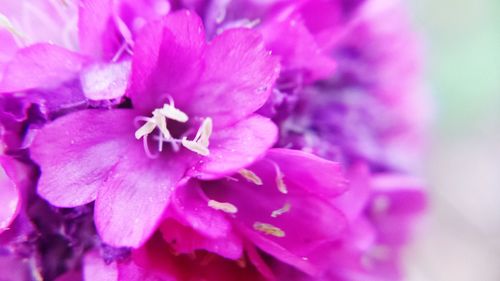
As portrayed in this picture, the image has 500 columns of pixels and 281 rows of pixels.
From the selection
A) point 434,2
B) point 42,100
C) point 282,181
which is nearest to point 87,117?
point 42,100

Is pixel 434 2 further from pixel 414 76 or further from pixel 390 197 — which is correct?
pixel 390 197

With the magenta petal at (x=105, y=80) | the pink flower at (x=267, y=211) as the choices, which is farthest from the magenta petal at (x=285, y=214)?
the magenta petal at (x=105, y=80)

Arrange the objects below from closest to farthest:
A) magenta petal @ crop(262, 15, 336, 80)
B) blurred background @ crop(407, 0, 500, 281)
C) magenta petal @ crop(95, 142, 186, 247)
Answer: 1. magenta petal @ crop(95, 142, 186, 247)
2. magenta petal @ crop(262, 15, 336, 80)
3. blurred background @ crop(407, 0, 500, 281)

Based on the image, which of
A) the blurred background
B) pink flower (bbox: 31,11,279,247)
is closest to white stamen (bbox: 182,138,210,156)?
pink flower (bbox: 31,11,279,247)

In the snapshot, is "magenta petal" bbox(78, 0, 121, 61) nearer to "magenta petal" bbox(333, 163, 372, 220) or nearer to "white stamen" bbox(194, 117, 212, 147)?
"white stamen" bbox(194, 117, 212, 147)

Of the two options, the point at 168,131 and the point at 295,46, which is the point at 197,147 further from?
the point at 295,46

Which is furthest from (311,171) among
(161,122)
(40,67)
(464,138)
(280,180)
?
(464,138)
